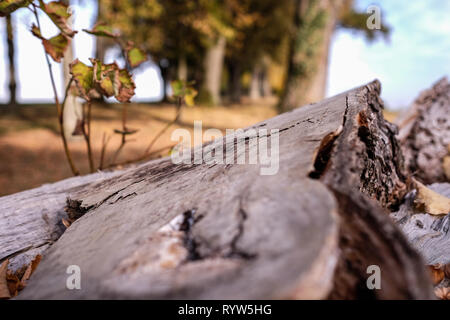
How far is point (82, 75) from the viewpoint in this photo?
1.82 metres

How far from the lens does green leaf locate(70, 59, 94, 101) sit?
179cm

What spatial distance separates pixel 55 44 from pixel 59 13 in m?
0.18

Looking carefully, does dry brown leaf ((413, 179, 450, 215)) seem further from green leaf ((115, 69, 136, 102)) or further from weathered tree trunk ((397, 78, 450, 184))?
green leaf ((115, 69, 136, 102))

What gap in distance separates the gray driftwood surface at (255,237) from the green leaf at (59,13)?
1.13 metres

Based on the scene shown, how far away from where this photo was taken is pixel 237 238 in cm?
79

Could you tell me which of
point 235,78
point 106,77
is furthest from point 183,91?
point 235,78

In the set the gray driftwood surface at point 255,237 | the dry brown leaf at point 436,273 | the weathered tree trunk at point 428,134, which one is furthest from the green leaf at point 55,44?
the weathered tree trunk at point 428,134

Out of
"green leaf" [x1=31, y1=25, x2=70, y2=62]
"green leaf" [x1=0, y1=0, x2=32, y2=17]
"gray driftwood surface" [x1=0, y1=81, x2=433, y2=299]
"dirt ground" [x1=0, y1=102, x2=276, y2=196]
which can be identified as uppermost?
"green leaf" [x1=0, y1=0, x2=32, y2=17]

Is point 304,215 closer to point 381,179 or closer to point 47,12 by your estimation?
point 381,179

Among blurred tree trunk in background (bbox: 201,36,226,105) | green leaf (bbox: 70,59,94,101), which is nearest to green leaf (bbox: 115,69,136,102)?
green leaf (bbox: 70,59,94,101)

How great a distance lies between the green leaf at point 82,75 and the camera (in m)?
1.79

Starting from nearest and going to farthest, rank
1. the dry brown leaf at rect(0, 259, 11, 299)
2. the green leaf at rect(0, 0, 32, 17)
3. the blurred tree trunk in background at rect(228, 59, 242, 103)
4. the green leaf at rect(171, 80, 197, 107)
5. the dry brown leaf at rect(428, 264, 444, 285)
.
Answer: the dry brown leaf at rect(0, 259, 11, 299), the dry brown leaf at rect(428, 264, 444, 285), the green leaf at rect(0, 0, 32, 17), the green leaf at rect(171, 80, 197, 107), the blurred tree trunk in background at rect(228, 59, 242, 103)

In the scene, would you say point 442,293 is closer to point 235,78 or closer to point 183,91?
point 183,91

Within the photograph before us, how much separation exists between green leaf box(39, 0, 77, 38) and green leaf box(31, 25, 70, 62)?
0.17 feet
